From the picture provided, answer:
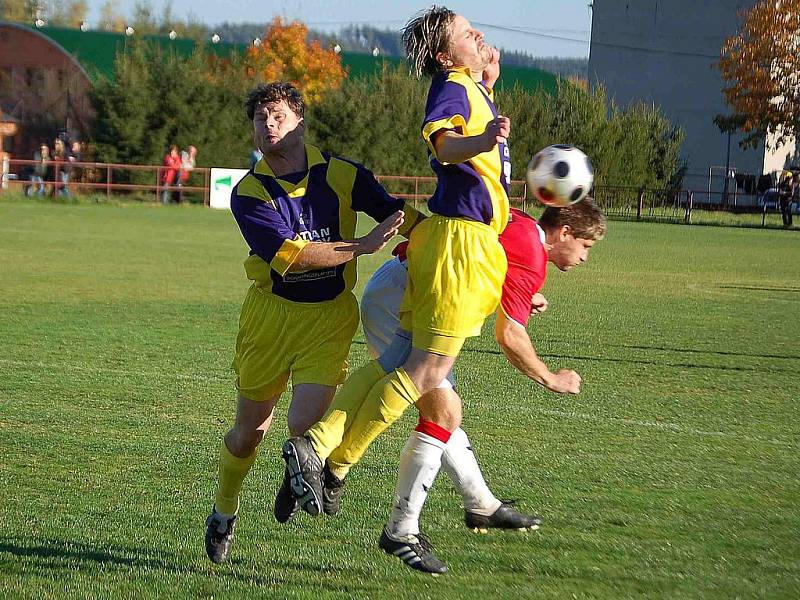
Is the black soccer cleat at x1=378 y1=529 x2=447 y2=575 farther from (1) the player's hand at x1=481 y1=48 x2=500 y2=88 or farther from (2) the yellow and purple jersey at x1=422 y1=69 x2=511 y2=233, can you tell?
(1) the player's hand at x1=481 y1=48 x2=500 y2=88

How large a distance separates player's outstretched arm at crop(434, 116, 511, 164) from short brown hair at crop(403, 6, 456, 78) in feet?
1.44

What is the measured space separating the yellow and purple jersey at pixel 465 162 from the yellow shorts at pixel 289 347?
676mm

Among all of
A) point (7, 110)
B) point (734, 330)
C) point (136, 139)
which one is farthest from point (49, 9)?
point (734, 330)

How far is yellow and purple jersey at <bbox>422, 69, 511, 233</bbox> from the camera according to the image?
4406 mm

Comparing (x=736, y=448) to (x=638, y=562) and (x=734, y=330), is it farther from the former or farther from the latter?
(x=734, y=330)

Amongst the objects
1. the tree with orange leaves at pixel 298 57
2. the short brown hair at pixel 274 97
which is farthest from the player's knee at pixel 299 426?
the tree with orange leaves at pixel 298 57

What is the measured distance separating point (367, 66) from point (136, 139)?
1093 inches

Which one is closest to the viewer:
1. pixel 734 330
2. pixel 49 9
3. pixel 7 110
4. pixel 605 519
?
pixel 605 519

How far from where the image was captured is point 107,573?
15.0 ft

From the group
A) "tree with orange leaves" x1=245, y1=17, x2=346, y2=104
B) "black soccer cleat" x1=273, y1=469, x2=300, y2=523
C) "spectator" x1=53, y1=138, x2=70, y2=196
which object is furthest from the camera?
"tree with orange leaves" x1=245, y1=17, x2=346, y2=104

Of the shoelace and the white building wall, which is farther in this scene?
the white building wall

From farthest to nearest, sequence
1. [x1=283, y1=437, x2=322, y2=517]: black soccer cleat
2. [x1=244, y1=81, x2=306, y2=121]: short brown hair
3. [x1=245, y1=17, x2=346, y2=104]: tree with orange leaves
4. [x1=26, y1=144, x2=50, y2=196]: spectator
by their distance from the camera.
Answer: [x1=245, y1=17, x2=346, y2=104]: tree with orange leaves < [x1=26, y1=144, x2=50, y2=196]: spectator < [x1=244, y1=81, x2=306, y2=121]: short brown hair < [x1=283, y1=437, x2=322, y2=517]: black soccer cleat

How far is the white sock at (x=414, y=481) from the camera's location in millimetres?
4625

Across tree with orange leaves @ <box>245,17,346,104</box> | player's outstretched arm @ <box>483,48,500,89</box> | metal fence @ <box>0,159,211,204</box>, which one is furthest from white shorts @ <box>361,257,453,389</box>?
tree with orange leaves @ <box>245,17,346,104</box>
